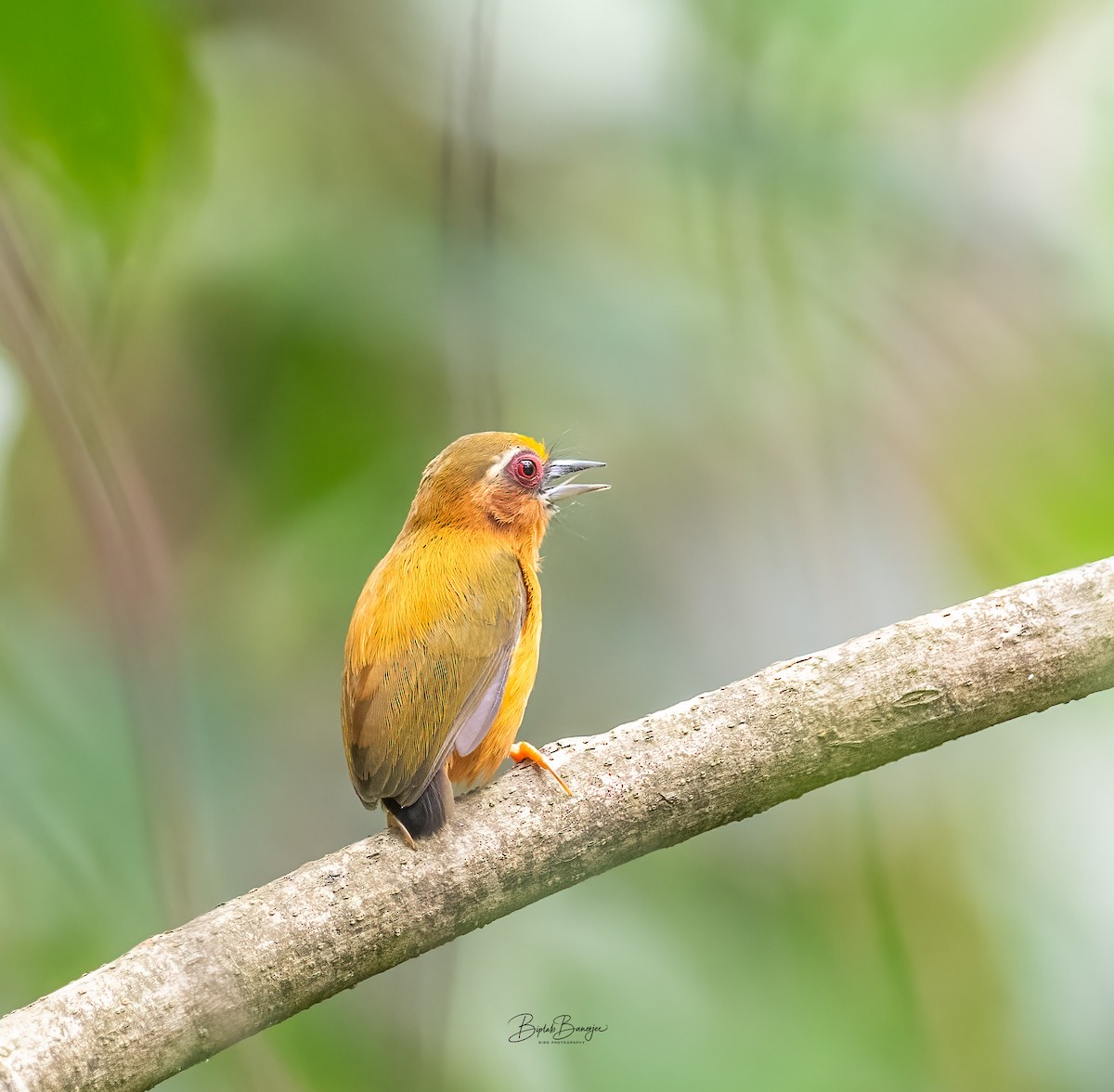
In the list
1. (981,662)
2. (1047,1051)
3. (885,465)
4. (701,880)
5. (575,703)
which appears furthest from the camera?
(885,465)

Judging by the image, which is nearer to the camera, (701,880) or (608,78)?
(701,880)

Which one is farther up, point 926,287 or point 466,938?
point 926,287

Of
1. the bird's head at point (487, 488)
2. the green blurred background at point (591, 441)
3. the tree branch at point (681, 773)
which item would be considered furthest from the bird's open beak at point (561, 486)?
the tree branch at point (681, 773)

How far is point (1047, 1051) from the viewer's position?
9.71 ft

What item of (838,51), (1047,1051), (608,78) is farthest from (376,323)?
(1047,1051)

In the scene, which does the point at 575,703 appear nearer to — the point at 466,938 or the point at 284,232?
the point at 466,938

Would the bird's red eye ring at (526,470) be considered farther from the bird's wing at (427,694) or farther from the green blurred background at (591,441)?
the green blurred background at (591,441)

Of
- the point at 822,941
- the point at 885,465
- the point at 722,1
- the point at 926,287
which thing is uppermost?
the point at 722,1

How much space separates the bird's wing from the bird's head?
0.28m

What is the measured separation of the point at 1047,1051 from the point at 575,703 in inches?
Result: 58.4

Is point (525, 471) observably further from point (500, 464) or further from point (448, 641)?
point (448, 641)

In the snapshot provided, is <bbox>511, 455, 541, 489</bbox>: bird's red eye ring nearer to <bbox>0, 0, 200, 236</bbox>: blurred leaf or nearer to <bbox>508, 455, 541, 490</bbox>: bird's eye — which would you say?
<bbox>508, 455, 541, 490</bbox>: bird's eye

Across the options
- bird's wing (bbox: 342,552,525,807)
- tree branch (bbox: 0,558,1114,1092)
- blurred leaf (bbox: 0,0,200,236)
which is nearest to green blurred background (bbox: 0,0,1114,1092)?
blurred leaf (bbox: 0,0,200,236)

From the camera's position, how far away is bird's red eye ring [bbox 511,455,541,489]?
2633 mm
